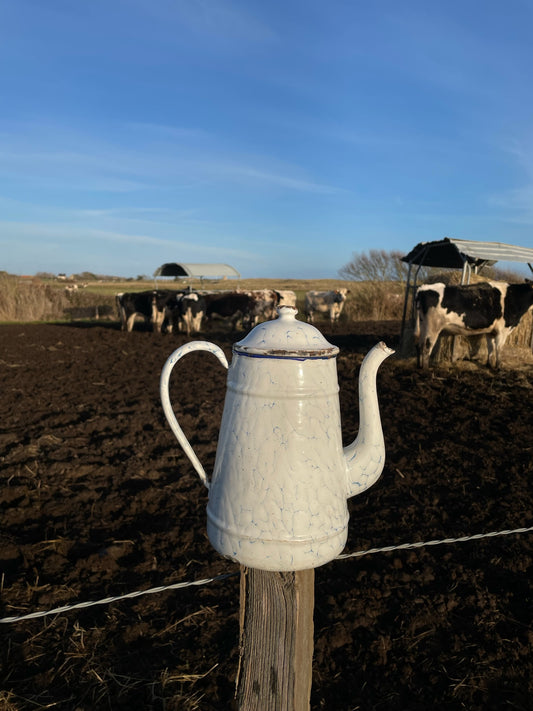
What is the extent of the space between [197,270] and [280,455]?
65.0 feet

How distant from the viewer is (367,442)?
135 cm

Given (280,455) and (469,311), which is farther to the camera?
(469,311)

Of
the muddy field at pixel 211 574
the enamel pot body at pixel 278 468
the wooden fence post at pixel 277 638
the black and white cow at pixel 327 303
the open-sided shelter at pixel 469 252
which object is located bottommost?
the muddy field at pixel 211 574

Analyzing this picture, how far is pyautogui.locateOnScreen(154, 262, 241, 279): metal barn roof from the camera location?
2005 centimetres

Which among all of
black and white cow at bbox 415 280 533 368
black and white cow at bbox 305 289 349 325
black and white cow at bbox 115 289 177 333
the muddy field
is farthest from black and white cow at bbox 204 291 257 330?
the muddy field

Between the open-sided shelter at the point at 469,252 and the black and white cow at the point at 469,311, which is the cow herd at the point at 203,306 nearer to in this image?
the open-sided shelter at the point at 469,252

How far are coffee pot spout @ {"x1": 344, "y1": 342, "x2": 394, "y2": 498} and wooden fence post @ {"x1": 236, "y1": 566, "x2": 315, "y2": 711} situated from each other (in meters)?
0.27

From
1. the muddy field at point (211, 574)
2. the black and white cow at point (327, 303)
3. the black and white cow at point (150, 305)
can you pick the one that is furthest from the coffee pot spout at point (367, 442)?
the black and white cow at point (327, 303)

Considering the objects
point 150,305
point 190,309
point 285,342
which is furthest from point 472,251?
point 150,305

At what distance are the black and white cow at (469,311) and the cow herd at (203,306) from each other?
26.2ft

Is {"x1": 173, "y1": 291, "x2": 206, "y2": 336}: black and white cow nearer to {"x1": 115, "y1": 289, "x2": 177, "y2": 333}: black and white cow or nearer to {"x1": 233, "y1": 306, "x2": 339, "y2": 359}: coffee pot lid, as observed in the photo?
{"x1": 115, "y1": 289, "x2": 177, "y2": 333}: black and white cow

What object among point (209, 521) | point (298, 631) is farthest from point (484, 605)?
point (209, 521)

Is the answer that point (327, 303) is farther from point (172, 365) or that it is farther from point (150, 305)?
point (172, 365)

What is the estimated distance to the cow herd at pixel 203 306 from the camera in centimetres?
1474
